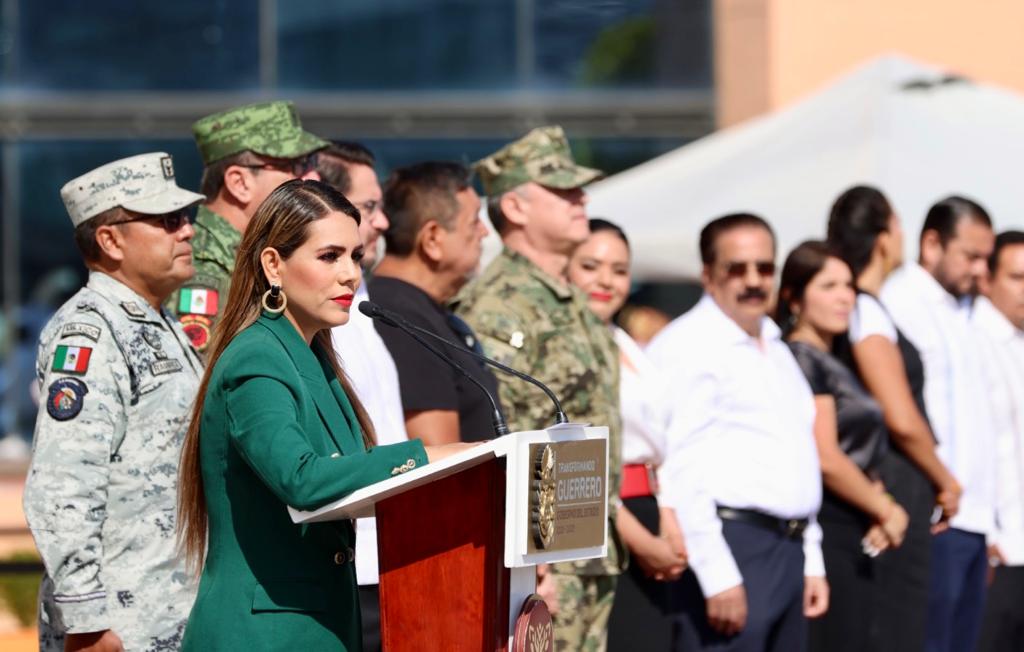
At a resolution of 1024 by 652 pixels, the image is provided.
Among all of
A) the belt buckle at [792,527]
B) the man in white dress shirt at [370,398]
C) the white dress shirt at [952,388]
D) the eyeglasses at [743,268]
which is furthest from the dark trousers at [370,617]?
the white dress shirt at [952,388]

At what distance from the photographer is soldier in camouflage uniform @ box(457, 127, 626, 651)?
17.6ft

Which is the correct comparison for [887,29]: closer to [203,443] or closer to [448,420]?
[448,420]

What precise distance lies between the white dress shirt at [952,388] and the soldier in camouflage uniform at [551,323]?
73.6 inches

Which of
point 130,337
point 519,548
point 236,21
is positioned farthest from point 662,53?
point 519,548

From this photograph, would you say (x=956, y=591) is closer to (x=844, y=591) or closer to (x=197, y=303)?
(x=844, y=591)

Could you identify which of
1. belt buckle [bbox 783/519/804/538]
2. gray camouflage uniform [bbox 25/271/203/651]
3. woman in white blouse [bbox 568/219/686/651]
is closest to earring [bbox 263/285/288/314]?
gray camouflage uniform [bbox 25/271/203/651]

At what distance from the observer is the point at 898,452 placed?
22.4 ft

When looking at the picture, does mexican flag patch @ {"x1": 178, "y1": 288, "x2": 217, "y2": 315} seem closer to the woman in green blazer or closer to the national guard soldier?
the national guard soldier

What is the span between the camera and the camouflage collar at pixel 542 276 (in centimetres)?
556

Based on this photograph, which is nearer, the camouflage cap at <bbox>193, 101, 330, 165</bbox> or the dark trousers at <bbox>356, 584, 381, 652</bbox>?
the dark trousers at <bbox>356, 584, 381, 652</bbox>

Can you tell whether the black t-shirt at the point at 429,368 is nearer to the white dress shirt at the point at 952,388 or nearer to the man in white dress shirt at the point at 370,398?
the man in white dress shirt at the point at 370,398

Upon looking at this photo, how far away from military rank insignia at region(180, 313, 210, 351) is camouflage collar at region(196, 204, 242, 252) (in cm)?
21

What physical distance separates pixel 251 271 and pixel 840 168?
5.16m

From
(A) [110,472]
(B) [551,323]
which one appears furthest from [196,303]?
(B) [551,323]
